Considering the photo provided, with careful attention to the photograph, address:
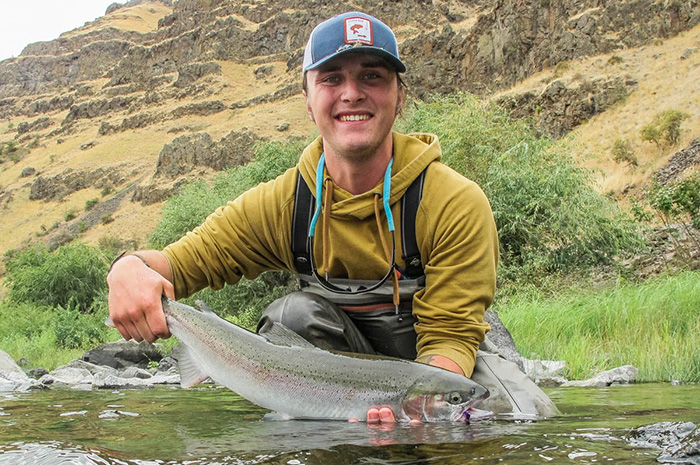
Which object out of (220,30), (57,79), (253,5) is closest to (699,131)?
(220,30)

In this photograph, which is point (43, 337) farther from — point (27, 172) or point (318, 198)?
point (27, 172)

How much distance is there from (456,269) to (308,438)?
1.32 m

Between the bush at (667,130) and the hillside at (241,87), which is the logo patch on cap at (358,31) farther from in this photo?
the bush at (667,130)

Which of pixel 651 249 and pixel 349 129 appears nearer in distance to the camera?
pixel 349 129

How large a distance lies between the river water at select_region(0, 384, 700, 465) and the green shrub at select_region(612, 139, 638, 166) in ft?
115

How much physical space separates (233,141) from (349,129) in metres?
74.8

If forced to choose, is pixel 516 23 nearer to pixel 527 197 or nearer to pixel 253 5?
pixel 527 197

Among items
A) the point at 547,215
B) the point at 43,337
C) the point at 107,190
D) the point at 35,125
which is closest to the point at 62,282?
the point at 43,337

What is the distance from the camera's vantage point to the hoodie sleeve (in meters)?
3.73

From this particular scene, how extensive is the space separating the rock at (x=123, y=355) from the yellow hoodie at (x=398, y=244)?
852 centimetres

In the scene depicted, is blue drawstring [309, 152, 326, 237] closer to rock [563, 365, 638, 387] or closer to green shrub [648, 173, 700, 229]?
rock [563, 365, 638, 387]

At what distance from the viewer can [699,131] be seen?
35594 millimetres

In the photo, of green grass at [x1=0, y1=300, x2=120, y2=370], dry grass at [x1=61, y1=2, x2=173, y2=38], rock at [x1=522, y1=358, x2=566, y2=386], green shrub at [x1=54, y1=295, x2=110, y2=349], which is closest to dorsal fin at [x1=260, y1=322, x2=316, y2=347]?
rock at [x1=522, y1=358, x2=566, y2=386]

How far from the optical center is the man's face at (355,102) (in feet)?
12.6
